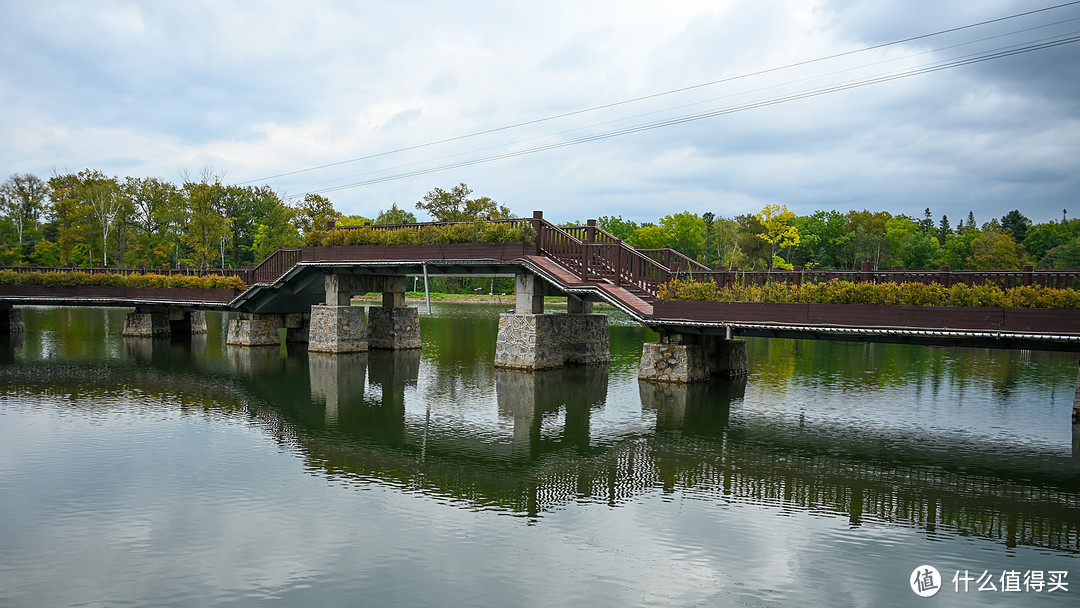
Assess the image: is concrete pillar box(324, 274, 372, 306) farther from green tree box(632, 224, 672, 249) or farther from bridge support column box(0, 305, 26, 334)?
green tree box(632, 224, 672, 249)

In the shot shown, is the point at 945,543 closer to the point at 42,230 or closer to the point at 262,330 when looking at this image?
the point at 262,330

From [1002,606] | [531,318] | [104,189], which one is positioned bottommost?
[1002,606]

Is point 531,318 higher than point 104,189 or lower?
lower

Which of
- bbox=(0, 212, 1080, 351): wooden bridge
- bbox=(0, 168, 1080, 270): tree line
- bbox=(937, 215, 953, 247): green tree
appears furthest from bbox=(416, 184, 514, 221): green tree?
bbox=(937, 215, 953, 247): green tree

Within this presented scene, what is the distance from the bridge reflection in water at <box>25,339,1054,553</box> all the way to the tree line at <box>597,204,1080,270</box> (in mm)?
64564

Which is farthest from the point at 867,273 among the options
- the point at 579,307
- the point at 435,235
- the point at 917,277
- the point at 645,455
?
the point at 435,235

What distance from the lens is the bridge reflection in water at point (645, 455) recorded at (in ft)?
43.9

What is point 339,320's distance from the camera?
114ft

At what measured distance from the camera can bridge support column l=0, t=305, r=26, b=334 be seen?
43188 millimetres

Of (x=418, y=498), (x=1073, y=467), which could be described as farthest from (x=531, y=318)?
(x=1073, y=467)

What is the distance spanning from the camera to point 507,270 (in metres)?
30.1

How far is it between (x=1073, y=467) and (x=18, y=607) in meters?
19.1

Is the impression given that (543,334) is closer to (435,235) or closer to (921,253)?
(435,235)

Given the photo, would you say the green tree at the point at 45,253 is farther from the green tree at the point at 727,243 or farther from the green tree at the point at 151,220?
the green tree at the point at 727,243
